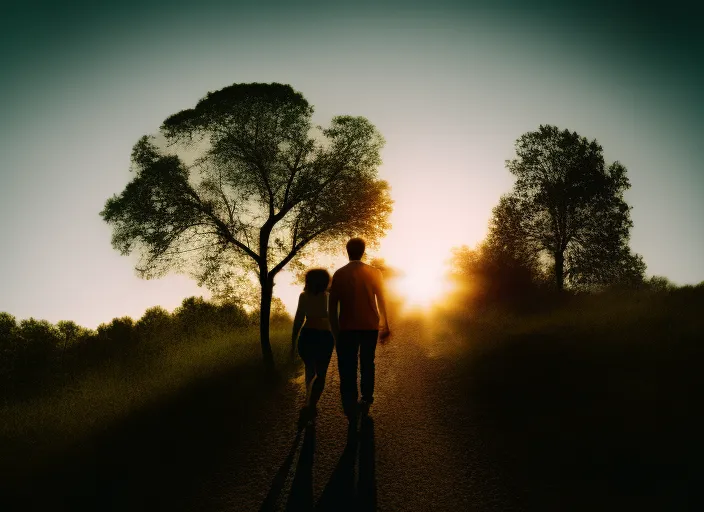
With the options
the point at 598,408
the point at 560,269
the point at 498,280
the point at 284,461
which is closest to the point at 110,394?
the point at 284,461

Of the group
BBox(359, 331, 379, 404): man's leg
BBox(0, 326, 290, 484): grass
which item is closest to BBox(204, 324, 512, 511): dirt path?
BBox(359, 331, 379, 404): man's leg

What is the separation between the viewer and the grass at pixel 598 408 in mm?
4523

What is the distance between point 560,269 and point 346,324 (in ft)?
66.0

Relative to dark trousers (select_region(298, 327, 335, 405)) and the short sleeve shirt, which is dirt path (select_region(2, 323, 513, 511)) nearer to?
dark trousers (select_region(298, 327, 335, 405))

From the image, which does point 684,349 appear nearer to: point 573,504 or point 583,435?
point 583,435

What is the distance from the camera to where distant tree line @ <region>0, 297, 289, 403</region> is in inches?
586

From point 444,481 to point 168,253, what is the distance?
11137mm

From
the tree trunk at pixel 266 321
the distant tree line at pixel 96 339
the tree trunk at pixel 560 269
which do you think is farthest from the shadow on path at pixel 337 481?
the tree trunk at pixel 560 269

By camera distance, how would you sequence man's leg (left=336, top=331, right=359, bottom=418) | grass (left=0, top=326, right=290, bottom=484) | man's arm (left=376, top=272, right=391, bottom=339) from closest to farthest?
1. man's leg (left=336, top=331, right=359, bottom=418)
2. man's arm (left=376, top=272, right=391, bottom=339)
3. grass (left=0, top=326, right=290, bottom=484)

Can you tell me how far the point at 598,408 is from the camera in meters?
6.27

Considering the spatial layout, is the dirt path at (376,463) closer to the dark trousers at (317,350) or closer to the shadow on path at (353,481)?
the shadow on path at (353,481)

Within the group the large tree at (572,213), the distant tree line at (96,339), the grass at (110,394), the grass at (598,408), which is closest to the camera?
the grass at (598,408)

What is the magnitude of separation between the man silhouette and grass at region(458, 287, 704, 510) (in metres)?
2.30

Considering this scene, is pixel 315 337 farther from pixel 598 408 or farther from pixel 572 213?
pixel 572 213
